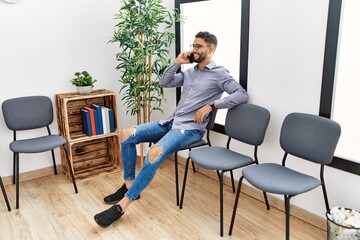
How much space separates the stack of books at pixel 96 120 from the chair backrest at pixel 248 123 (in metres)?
1.22

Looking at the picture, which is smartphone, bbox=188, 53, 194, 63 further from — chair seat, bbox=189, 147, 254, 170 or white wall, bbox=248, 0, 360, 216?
chair seat, bbox=189, 147, 254, 170

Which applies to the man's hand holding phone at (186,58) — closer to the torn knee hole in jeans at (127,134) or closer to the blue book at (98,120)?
the torn knee hole in jeans at (127,134)

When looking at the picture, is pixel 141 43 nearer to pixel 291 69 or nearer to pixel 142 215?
pixel 291 69

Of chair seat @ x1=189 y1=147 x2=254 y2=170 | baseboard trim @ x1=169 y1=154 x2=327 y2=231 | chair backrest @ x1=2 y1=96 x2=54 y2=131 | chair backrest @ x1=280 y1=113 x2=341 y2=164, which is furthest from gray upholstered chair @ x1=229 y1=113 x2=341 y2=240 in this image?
chair backrest @ x1=2 y1=96 x2=54 y2=131

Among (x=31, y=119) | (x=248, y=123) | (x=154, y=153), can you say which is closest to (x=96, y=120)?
(x=31, y=119)

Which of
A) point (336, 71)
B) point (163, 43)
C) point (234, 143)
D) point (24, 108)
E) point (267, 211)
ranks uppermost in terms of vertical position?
point (163, 43)

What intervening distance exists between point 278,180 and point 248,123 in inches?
23.6

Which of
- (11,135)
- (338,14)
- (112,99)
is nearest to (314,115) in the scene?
(338,14)

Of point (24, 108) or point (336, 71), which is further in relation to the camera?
point (24, 108)

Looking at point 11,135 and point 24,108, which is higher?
point 24,108

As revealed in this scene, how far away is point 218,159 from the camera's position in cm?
234

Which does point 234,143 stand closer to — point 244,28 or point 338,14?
point 244,28

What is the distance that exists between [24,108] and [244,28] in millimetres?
2045

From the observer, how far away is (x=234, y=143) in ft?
9.37
